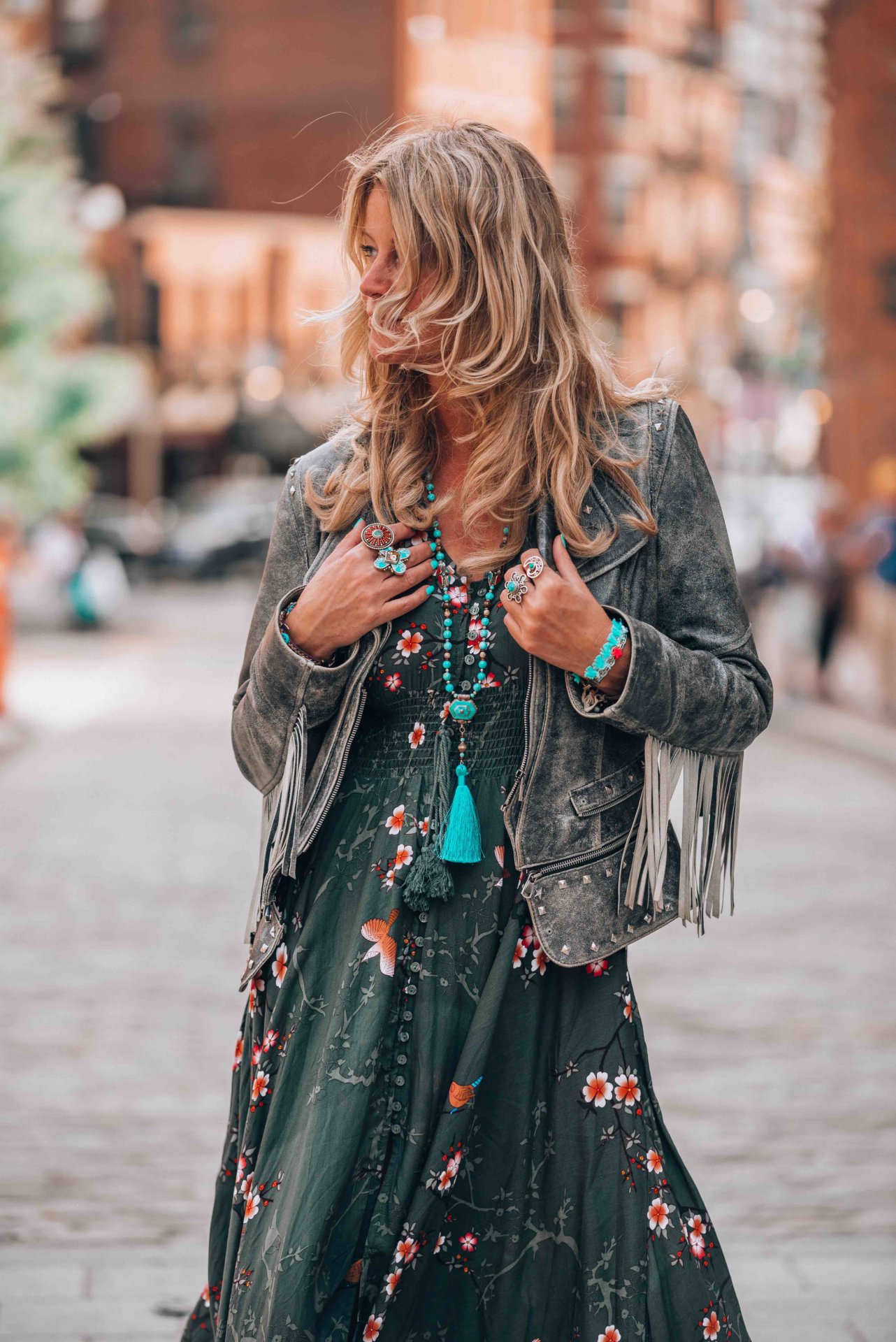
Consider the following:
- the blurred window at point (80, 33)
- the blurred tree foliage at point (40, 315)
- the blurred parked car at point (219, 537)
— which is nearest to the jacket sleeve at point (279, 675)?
the blurred tree foliage at point (40, 315)

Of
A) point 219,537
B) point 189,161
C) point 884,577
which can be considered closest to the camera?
point 884,577

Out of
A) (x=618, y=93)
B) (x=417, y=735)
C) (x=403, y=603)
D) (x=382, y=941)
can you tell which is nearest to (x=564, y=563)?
(x=403, y=603)

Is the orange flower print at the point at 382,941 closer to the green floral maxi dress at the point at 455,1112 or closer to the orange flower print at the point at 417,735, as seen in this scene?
the green floral maxi dress at the point at 455,1112

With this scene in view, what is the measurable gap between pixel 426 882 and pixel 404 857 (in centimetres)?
6

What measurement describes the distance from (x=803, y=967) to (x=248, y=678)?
15.4ft

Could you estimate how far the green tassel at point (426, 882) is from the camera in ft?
7.83

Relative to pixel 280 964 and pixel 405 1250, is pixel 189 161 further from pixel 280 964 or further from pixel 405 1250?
pixel 405 1250

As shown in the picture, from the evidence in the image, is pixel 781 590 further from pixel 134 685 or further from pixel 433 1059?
pixel 433 1059

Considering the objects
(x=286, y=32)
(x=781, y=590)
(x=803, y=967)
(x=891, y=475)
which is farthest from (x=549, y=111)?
(x=803, y=967)

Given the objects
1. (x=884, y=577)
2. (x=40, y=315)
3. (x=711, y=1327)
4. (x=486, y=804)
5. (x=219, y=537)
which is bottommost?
(x=219, y=537)

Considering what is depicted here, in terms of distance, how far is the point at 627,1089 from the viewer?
2.43m

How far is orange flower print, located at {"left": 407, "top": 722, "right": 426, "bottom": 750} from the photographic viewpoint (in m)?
2.47

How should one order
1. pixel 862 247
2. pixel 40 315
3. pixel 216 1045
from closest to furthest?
pixel 216 1045, pixel 40 315, pixel 862 247

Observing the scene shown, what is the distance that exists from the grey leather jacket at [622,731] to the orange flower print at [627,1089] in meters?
0.20
